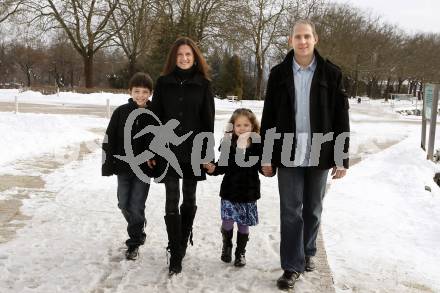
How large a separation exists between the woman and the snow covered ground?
44cm

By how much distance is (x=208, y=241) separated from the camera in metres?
4.87

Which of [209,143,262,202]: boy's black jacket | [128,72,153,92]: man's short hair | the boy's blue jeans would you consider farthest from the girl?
[128,72,153,92]: man's short hair

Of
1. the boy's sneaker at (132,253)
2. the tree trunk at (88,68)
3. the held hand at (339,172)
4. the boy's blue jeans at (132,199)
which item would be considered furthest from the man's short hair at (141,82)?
the tree trunk at (88,68)

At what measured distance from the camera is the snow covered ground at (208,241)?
151 inches

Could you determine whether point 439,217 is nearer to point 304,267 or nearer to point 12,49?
point 304,267

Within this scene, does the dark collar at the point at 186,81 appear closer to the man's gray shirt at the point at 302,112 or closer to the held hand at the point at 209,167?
the held hand at the point at 209,167

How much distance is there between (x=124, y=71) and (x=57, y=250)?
2017 inches

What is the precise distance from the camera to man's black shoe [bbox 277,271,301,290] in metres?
3.72

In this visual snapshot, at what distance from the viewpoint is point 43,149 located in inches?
421

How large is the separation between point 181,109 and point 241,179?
2.56 ft

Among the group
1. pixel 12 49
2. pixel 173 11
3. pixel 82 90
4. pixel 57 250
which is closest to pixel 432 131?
pixel 57 250

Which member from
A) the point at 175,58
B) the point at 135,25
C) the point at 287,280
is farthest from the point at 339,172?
the point at 135,25

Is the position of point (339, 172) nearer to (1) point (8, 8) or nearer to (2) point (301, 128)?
(2) point (301, 128)

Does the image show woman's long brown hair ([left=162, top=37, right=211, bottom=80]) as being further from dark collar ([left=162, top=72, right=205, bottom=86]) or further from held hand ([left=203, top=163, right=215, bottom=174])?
held hand ([left=203, top=163, right=215, bottom=174])
